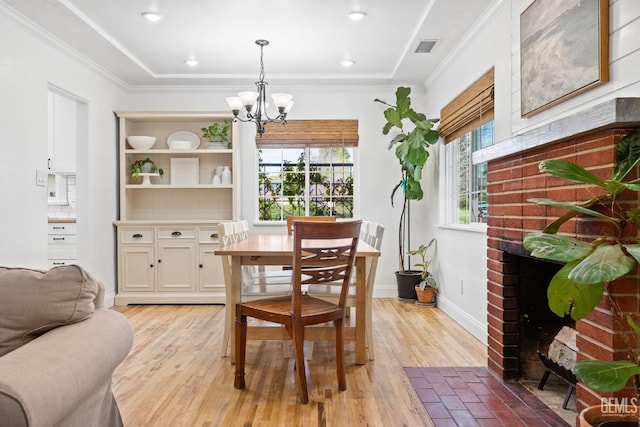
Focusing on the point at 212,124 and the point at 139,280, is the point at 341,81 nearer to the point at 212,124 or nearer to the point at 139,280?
the point at 212,124

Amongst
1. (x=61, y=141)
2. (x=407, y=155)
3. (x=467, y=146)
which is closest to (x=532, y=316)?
(x=467, y=146)

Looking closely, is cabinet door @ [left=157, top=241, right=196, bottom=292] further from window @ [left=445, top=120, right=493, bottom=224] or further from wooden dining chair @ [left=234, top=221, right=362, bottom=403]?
window @ [left=445, top=120, right=493, bottom=224]

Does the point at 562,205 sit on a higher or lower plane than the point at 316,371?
higher

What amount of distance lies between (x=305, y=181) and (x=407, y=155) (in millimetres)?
1361

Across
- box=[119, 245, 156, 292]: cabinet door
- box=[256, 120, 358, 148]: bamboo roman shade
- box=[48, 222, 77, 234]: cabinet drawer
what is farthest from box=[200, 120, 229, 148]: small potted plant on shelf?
box=[48, 222, 77, 234]: cabinet drawer

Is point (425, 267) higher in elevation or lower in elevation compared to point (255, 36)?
lower

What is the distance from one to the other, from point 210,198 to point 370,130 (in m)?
A: 2.00

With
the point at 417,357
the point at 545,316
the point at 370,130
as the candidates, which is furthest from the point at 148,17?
the point at 545,316

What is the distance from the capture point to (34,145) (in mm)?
3637

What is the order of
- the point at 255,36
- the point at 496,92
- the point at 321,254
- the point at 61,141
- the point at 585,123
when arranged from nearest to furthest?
the point at 585,123 → the point at 321,254 → the point at 496,92 → the point at 255,36 → the point at 61,141

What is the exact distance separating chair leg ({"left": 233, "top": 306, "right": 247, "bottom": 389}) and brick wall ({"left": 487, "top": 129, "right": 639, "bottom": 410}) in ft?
4.80

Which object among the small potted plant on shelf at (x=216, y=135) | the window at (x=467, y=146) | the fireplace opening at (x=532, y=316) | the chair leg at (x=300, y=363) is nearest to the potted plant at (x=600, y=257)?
the fireplace opening at (x=532, y=316)

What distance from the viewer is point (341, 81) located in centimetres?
516

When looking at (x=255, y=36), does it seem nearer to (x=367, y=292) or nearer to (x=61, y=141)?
(x=367, y=292)
